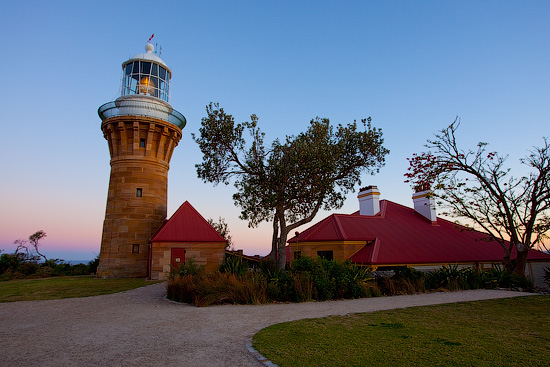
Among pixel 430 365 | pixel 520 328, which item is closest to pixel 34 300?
pixel 430 365

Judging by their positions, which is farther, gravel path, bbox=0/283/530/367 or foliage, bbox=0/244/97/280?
foliage, bbox=0/244/97/280

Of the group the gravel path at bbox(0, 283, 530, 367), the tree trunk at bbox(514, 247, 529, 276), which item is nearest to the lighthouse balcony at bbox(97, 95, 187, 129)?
the gravel path at bbox(0, 283, 530, 367)

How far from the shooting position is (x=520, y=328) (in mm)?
7836

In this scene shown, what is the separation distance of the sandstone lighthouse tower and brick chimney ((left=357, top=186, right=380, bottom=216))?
16.1 meters

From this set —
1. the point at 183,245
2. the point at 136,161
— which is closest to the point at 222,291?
the point at 183,245

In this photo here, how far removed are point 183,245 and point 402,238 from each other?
48.8 feet

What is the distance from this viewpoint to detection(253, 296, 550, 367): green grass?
17.7ft

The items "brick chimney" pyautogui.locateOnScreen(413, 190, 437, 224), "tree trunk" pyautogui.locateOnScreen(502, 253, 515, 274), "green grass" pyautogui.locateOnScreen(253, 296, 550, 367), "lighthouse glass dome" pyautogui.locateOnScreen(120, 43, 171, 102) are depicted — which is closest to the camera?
"green grass" pyautogui.locateOnScreen(253, 296, 550, 367)

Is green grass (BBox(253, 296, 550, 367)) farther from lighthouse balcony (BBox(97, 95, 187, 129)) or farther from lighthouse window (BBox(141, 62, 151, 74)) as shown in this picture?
lighthouse window (BBox(141, 62, 151, 74))

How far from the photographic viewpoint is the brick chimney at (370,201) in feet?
82.3

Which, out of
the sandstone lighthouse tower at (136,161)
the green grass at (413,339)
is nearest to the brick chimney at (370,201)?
the green grass at (413,339)

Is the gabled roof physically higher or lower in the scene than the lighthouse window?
lower

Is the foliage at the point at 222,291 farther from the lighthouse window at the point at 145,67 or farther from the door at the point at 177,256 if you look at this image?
the lighthouse window at the point at 145,67

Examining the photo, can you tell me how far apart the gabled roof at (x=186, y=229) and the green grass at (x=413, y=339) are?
1624 cm
